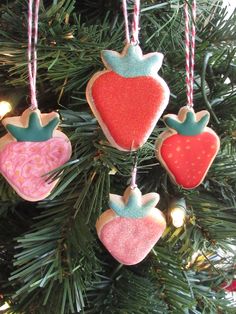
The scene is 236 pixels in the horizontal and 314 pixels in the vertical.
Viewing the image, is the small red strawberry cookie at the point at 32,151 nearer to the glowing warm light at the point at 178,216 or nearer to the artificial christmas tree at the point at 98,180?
the artificial christmas tree at the point at 98,180

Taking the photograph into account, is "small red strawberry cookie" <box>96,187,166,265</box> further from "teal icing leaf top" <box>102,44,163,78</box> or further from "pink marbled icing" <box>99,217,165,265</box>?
"teal icing leaf top" <box>102,44,163,78</box>

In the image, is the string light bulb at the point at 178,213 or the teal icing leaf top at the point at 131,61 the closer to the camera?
the teal icing leaf top at the point at 131,61

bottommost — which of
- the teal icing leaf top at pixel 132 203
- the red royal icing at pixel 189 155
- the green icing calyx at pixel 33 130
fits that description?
the teal icing leaf top at pixel 132 203

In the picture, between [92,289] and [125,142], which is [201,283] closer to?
[92,289]

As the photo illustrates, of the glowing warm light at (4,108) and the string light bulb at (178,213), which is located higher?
the glowing warm light at (4,108)

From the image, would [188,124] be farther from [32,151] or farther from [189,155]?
[32,151]

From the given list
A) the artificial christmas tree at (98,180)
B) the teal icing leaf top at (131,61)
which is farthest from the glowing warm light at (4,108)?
the teal icing leaf top at (131,61)
